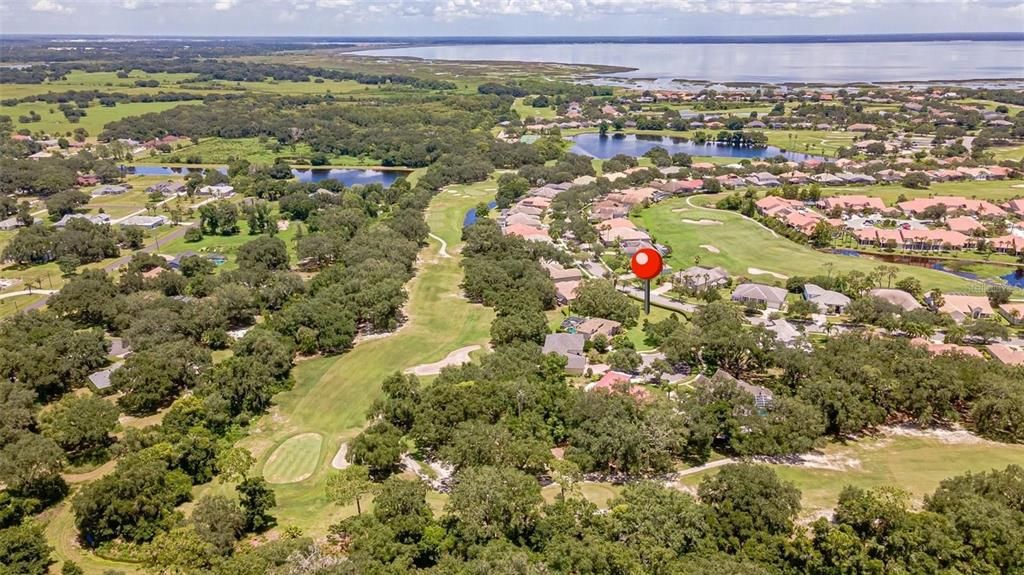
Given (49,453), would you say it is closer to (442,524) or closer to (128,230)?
(442,524)

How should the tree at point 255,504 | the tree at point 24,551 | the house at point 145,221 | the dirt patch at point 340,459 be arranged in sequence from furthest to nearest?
the house at point 145,221, the dirt patch at point 340,459, the tree at point 255,504, the tree at point 24,551

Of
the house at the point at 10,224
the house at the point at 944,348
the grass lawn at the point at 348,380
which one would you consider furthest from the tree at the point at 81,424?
the house at the point at 10,224

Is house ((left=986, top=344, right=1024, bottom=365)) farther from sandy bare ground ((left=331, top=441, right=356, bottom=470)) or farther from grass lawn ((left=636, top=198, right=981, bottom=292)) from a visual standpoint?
sandy bare ground ((left=331, top=441, right=356, bottom=470))

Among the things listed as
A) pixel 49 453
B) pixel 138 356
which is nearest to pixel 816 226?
pixel 138 356

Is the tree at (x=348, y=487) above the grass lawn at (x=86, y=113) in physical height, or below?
below

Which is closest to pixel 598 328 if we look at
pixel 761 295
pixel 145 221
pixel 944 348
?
pixel 761 295

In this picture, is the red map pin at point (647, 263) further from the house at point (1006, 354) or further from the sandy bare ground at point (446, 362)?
the house at point (1006, 354)
